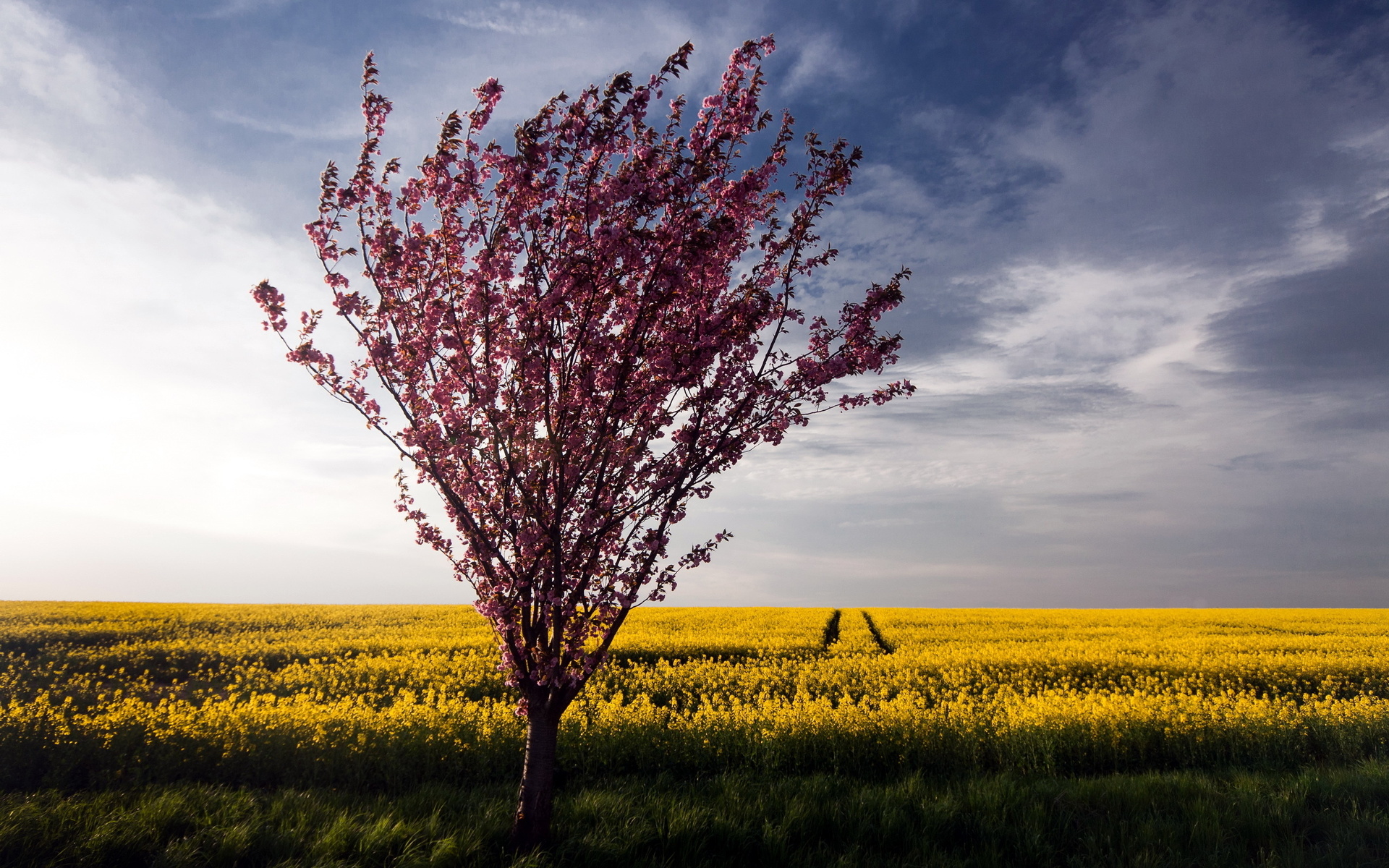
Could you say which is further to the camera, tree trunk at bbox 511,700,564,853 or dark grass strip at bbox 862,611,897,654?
dark grass strip at bbox 862,611,897,654

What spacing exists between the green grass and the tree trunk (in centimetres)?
25

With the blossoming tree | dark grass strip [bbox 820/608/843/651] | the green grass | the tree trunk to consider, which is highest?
the blossoming tree

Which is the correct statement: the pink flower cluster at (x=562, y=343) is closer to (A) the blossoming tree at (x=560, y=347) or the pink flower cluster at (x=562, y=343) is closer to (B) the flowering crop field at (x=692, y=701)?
(A) the blossoming tree at (x=560, y=347)

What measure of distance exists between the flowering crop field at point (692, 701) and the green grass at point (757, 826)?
1.60m

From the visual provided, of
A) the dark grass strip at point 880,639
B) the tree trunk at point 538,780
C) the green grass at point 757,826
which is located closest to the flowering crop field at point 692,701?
the dark grass strip at point 880,639

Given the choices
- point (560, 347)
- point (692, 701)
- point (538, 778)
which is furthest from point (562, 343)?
point (692, 701)

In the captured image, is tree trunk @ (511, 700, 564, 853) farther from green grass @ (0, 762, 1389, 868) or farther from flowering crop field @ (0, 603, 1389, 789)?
flowering crop field @ (0, 603, 1389, 789)

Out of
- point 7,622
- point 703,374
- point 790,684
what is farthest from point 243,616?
point 703,374

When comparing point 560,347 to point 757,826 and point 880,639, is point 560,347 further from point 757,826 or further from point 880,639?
point 880,639

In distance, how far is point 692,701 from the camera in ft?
50.1

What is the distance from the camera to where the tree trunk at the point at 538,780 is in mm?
6773

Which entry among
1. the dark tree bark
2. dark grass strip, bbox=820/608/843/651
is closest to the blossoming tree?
the dark tree bark

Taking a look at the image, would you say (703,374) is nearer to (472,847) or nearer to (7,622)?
(472,847)

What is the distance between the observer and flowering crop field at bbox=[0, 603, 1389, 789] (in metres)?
10.7
